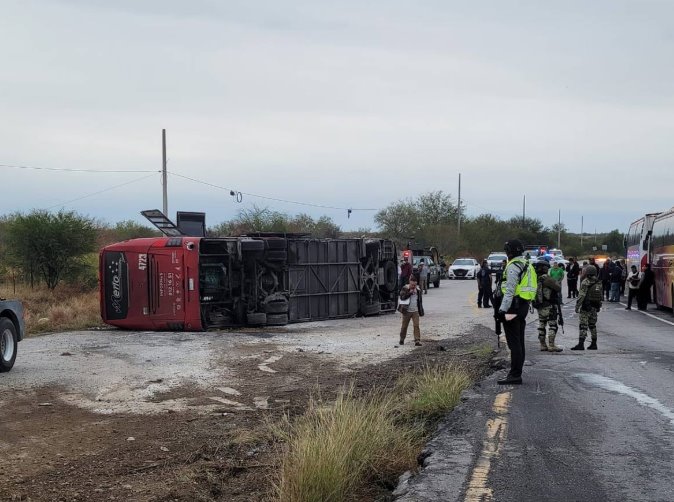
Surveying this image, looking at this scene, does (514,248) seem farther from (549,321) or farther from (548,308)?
(549,321)

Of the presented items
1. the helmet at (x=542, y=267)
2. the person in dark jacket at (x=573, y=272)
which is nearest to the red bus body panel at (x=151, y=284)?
the helmet at (x=542, y=267)

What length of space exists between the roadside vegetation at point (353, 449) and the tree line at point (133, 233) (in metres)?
22.7

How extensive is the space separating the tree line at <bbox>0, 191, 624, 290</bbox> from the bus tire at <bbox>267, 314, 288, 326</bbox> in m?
10.9

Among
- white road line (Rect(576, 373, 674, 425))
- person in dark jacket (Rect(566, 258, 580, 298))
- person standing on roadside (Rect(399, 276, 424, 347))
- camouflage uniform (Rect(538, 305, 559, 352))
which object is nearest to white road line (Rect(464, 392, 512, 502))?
white road line (Rect(576, 373, 674, 425))

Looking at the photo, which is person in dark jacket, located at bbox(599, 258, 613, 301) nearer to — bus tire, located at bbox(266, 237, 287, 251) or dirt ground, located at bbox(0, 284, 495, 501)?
bus tire, located at bbox(266, 237, 287, 251)

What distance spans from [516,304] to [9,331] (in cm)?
789

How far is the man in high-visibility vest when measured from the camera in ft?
30.6

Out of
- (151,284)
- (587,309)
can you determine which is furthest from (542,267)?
(151,284)

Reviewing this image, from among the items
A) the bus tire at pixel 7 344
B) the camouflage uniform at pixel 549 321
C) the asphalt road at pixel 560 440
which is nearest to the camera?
the asphalt road at pixel 560 440

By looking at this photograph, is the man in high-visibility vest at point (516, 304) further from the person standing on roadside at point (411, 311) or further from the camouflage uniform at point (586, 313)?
the person standing on roadside at point (411, 311)

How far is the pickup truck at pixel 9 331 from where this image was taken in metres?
11.5

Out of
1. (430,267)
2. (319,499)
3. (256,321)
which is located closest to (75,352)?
(256,321)

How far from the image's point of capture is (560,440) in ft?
21.6

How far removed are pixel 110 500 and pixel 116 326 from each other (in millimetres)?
13599
